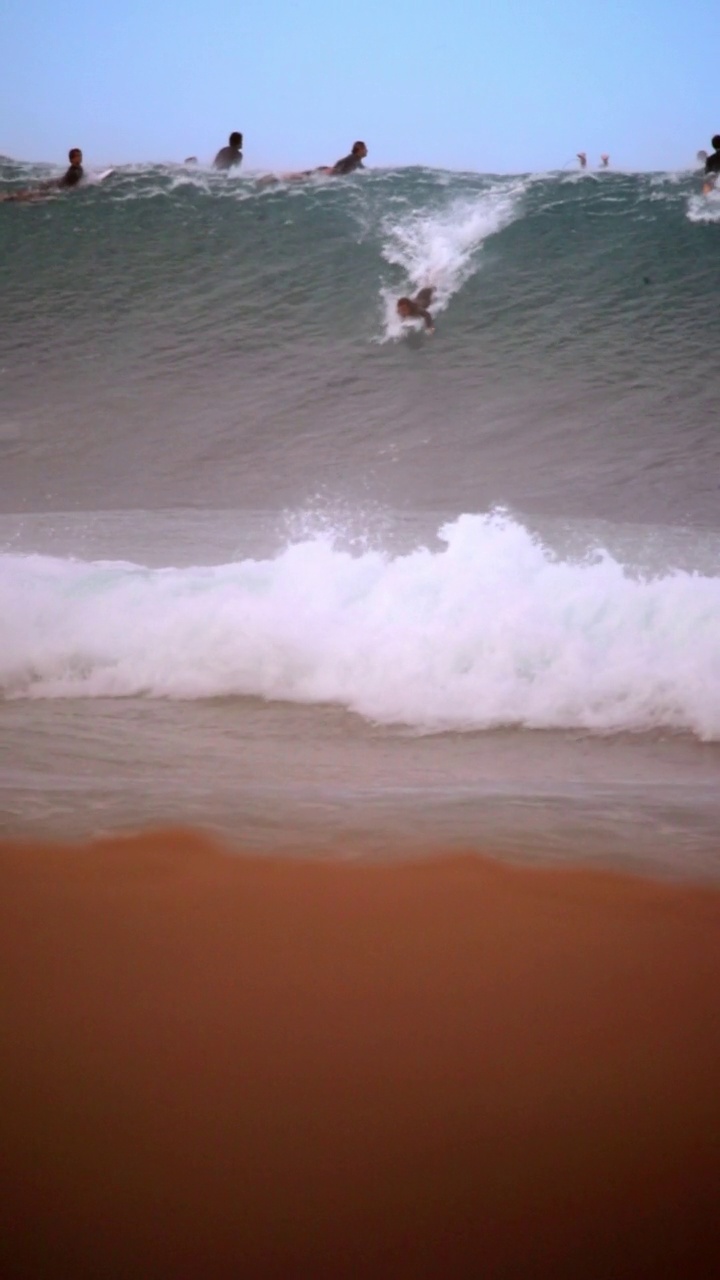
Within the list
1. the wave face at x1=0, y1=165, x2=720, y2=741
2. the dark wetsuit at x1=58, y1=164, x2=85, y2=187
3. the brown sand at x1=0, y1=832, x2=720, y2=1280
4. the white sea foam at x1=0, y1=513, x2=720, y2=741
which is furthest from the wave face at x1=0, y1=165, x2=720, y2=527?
the brown sand at x1=0, y1=832, x2=720, y2=1280

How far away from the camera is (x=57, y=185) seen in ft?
23.1

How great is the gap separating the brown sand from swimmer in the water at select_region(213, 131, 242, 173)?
572cm

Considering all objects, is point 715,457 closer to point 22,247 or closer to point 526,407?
point 526,407

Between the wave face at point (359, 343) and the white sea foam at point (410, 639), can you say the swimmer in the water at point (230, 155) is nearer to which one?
the wave face at point (359, 343)

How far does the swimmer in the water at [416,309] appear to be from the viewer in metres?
7.21

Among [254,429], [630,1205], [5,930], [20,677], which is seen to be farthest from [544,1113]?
[254,429]

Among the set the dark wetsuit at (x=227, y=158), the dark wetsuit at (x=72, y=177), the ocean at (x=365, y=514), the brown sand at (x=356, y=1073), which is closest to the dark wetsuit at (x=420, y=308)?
the ocean at (x=365, y=514)

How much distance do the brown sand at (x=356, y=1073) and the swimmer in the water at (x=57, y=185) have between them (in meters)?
6.27

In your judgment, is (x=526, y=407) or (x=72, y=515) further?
(x=526, y=407)

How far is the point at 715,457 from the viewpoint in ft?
20.8

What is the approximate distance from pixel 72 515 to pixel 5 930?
194 inches

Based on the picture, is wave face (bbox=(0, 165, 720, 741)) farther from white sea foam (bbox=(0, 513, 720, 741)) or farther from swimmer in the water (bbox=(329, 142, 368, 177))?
white sea foam (bbox=(0, 513, 720, 741))

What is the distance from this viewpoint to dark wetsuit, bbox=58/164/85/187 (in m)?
6.80

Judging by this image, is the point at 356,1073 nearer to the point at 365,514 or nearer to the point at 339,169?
the point at 365,514
